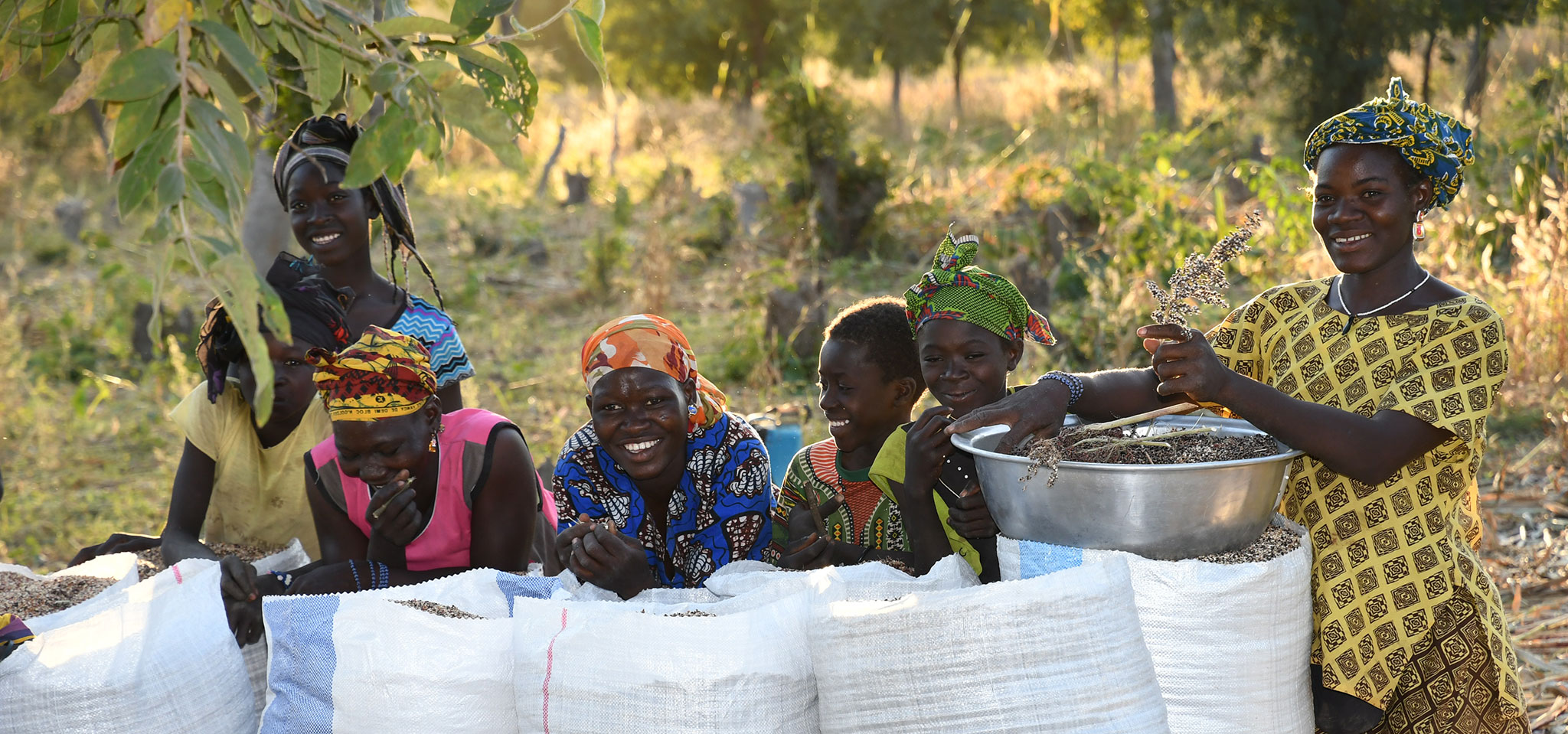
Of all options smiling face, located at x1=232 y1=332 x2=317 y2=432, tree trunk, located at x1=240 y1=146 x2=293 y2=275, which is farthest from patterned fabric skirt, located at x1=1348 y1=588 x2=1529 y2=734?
tree trunk, located at x1=240 y1=146 x2=293 y2=275

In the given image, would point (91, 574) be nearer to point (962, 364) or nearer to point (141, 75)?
point (141, 75)

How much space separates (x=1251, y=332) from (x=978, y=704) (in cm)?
96

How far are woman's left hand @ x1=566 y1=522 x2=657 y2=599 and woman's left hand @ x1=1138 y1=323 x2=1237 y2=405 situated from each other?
1.00 metres

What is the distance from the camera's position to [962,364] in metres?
2.32

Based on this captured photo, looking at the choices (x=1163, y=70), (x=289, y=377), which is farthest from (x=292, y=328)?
(x=1163, y=70)

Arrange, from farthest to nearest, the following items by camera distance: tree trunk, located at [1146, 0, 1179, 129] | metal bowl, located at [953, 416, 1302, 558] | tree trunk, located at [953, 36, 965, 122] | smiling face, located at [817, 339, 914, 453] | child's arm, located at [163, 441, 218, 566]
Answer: tree trunk, located at [953, 36, 965, 122]
tree trunk, located at [1146, 0, 1179, 129]
child's arm, located at [163, 441, 218, 566]
smiling face, located at [817, 339, 914, 453]
metal bowl, located at [953, 416, 1302, 558]

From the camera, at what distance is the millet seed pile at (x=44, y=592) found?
2424 millimetres

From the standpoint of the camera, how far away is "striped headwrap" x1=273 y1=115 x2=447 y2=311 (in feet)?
10.3

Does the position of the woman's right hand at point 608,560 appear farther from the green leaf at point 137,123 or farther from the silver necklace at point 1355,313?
the silver necklace at point 1355,313

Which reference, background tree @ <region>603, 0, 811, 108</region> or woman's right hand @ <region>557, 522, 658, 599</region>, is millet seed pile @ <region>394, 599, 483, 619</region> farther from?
background tree @ <region>603, 0, 811, 108</region>

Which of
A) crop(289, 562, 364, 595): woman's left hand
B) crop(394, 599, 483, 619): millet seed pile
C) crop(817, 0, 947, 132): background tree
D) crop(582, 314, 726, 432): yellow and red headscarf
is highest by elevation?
crop(817, 0, 947, 132): background tree

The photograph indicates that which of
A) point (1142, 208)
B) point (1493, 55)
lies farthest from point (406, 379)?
point (1493, 55)

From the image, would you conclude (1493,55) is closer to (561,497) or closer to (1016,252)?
(1016,252)

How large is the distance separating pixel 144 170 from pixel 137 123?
9 centimetres
